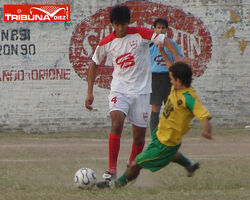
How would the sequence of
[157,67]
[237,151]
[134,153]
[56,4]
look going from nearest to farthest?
[134,153]
[157,67]
[237,151]
[56,4]

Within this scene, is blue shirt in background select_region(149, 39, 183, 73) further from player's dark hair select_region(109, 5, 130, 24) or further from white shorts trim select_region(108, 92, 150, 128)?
player's dark hair select_region(109, 5, 130, 24)

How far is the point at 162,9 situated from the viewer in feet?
44.2

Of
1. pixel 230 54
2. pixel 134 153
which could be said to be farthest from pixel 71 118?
pixel 134 153

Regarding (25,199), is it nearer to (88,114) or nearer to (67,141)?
(67,141)

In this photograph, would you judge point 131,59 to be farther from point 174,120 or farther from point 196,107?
point 196,107

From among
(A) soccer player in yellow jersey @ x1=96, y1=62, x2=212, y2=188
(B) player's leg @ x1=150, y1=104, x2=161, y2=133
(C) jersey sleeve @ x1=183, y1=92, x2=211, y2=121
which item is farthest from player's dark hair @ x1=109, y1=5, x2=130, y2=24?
(B) player's leg @ x1=150, y1=104, x2=161, y2=133

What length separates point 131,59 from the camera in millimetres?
6891

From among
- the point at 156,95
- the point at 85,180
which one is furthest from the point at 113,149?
the point at 156,95

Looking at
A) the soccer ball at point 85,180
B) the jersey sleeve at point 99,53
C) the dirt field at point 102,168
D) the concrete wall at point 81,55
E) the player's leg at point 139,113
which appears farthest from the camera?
the concrete wall at point 81,55

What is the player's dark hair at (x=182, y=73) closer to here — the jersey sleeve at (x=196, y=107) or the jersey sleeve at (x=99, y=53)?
the jersey sleeve at (x=196, y=107)

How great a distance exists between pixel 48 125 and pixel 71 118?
51 centimetres

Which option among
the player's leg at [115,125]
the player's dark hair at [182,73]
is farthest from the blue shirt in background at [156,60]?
the player's dark hair at [182,73]

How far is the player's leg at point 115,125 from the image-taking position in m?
6.75

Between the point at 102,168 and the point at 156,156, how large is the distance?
227 cm
